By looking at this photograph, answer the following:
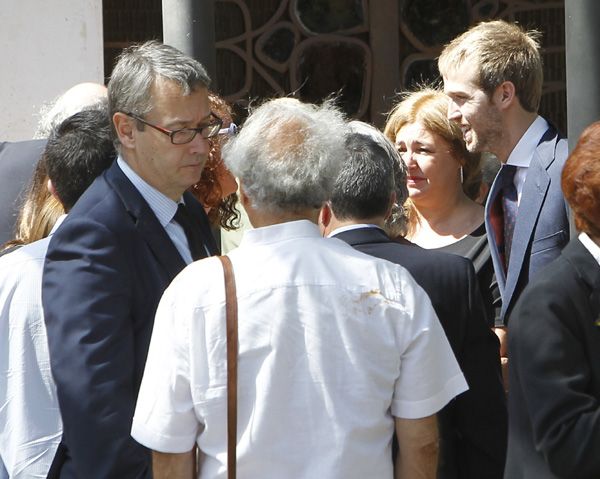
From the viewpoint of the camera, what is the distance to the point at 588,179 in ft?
9.12

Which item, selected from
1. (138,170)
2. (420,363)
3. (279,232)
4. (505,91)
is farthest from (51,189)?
(505,91)

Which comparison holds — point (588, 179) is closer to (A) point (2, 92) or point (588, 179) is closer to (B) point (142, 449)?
(B) point (142, 449)

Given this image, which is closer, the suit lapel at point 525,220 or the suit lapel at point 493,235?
the suit lapel at point 525,220

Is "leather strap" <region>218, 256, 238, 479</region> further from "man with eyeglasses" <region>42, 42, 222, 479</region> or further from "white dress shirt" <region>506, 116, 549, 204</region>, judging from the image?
"white dress shirt" <region>506, 116, 549, 204</region>

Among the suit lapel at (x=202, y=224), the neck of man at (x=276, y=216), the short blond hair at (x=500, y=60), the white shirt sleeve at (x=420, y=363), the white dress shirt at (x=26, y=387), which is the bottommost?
the white dress shirt at (x=26, y=387)

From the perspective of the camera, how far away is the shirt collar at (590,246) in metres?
2.80

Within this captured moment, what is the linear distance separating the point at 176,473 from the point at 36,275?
0.89 meters

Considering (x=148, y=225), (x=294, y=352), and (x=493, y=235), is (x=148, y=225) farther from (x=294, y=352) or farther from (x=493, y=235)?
(x=493, y=235)

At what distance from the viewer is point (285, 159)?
2750 millimetres

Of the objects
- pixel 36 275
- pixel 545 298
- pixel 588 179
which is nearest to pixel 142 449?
pixel 36 275

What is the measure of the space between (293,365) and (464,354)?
887 millimetres

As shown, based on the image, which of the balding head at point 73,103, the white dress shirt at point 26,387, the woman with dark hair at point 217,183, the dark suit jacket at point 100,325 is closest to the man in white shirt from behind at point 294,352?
the dark suit jacket at point 100,325

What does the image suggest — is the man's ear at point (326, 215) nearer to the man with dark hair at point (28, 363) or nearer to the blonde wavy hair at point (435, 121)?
the man with dark hair at point (28, 363)

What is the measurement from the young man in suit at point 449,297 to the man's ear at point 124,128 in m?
0.55
